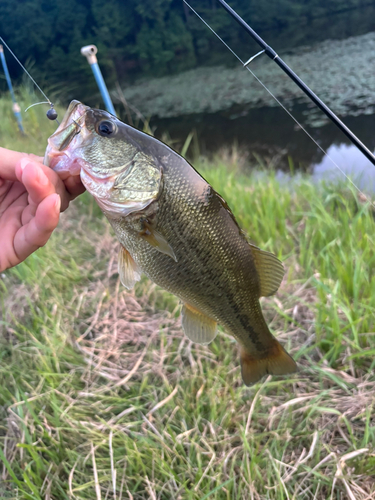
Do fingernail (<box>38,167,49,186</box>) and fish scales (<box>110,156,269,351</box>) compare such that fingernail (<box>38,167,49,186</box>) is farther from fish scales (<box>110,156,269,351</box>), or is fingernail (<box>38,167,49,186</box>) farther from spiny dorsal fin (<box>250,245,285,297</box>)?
spiny dorsal fin (<box>250,245,285,297</box>)

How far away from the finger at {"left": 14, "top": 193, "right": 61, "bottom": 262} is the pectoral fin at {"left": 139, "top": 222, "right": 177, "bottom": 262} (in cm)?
32

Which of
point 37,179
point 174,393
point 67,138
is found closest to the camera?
point 37,179

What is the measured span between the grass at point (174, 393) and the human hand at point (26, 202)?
33.0 inches

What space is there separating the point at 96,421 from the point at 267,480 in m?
0.92

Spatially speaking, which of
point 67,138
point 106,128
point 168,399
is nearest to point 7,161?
point 67,138

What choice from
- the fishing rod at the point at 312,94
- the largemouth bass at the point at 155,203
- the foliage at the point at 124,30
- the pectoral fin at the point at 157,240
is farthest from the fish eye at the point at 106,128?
the foliage at the point at 124,30

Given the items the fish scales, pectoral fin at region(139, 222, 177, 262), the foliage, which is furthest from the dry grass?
the foliage

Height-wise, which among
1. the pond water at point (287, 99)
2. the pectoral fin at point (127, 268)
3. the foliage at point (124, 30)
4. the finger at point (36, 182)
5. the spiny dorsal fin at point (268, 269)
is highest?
the finger at point (36, 182)

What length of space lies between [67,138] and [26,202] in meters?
0.51

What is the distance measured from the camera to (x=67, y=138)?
132 cm

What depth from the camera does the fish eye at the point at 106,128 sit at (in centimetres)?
134

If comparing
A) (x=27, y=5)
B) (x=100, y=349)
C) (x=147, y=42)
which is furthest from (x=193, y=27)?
(x=100, y=349)

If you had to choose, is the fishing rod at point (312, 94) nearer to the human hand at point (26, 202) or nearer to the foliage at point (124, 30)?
the human hand at point (26, 202)

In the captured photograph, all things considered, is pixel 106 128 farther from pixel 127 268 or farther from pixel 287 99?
pixel 287 99
